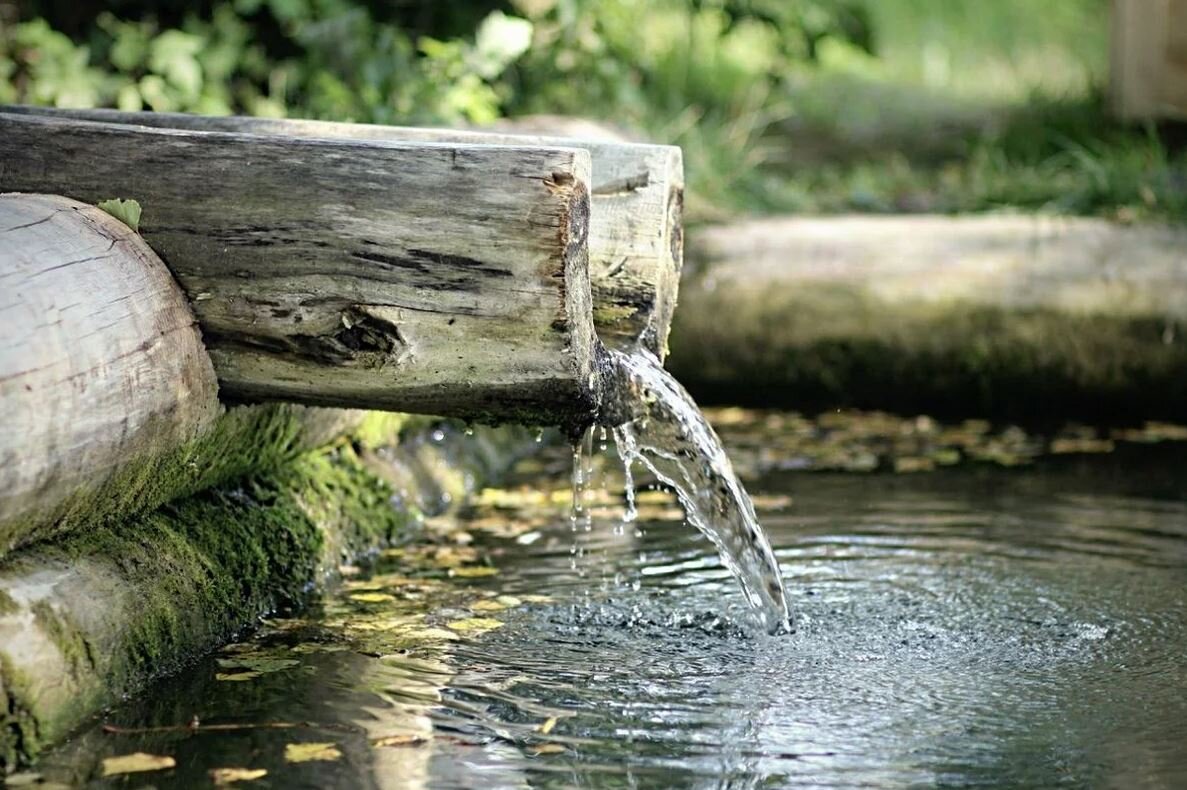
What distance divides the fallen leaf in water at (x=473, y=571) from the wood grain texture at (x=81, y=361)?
3.56 feet

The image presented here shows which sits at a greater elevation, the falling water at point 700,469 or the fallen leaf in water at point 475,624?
the falling water at point 700,469

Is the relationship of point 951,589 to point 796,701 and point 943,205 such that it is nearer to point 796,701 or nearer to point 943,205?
point 796,701

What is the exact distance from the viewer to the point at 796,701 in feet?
11.0

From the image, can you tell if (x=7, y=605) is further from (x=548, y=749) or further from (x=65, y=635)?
(x=548, y=749)

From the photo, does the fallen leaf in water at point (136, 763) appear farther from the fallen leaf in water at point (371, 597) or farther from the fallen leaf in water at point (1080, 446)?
the fallen leaf in water at point (1080, 446)

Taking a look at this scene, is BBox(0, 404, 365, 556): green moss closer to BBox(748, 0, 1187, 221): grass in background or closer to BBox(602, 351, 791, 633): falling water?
BBox(602, 351, 791, 633): falling water

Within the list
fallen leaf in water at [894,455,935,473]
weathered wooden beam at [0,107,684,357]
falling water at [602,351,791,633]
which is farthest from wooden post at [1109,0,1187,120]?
falling water at [602,351,791,633]

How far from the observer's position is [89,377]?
3.08 metres

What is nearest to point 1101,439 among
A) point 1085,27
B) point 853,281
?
point 853,281

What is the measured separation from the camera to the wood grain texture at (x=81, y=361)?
291 centimetres

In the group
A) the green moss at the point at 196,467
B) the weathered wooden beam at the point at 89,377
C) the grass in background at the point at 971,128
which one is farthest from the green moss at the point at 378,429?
the grass in background at the point at 971,128

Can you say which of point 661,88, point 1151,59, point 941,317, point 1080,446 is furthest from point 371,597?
point 1151,59

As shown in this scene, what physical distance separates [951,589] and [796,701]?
3.70ft

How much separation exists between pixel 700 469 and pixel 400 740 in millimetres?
1244
